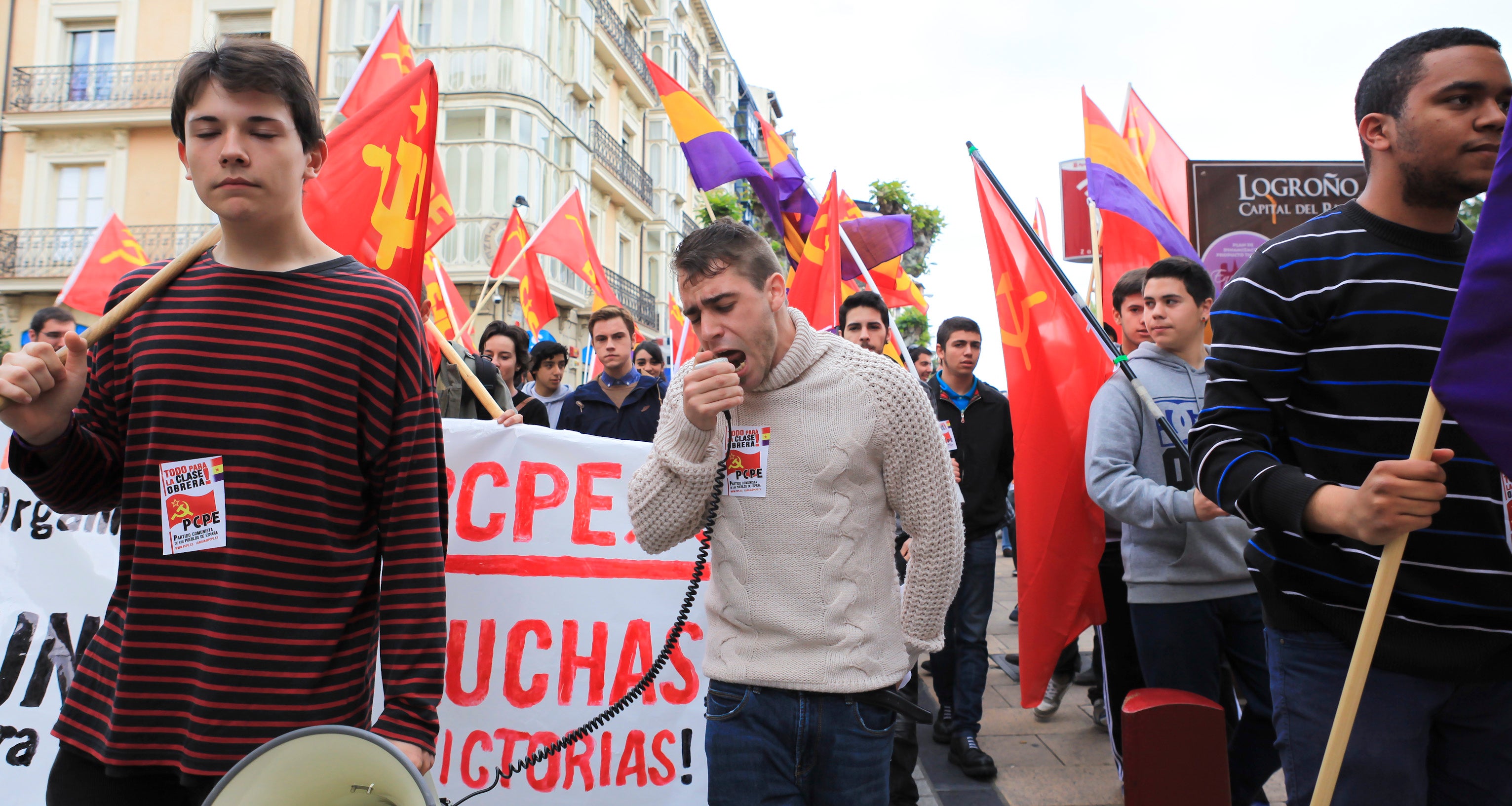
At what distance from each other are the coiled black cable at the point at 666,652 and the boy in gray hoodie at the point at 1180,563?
5.29 feet

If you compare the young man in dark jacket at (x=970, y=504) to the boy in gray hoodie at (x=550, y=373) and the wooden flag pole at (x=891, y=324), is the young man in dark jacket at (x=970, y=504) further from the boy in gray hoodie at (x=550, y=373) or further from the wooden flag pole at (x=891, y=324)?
the boy in gray hoodie at (x=550, y=373)

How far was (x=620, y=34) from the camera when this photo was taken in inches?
1201

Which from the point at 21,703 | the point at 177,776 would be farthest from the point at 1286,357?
the point at 21,703

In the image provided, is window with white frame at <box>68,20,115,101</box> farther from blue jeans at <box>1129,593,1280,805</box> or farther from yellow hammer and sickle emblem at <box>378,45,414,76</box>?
blue jeans at <box>1129,593,1280,805</box>

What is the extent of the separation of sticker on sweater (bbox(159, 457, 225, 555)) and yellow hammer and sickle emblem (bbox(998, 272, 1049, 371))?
3.17m

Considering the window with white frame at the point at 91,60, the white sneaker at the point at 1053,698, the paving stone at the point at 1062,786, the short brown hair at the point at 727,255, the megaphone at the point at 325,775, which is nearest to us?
the megaphone at the point at 325,775

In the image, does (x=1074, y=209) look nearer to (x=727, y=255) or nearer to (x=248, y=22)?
(x=727, y=255)

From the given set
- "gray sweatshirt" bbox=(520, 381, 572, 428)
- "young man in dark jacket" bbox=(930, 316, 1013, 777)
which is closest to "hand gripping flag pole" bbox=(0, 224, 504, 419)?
"young man in dark jacket" bbox=(930, 316, 1013, 777)

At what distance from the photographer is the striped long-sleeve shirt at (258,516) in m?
1.60

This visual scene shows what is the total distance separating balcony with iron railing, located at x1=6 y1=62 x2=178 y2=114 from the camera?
22.8 m

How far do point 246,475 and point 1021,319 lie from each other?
3220 mm

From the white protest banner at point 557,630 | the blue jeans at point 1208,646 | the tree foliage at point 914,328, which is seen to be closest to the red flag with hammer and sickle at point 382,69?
the white protest banner at point 557,630

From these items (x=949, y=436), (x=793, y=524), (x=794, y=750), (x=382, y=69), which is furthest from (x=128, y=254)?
(x=794, y=750)

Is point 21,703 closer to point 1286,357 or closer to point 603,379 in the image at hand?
point 603,379
